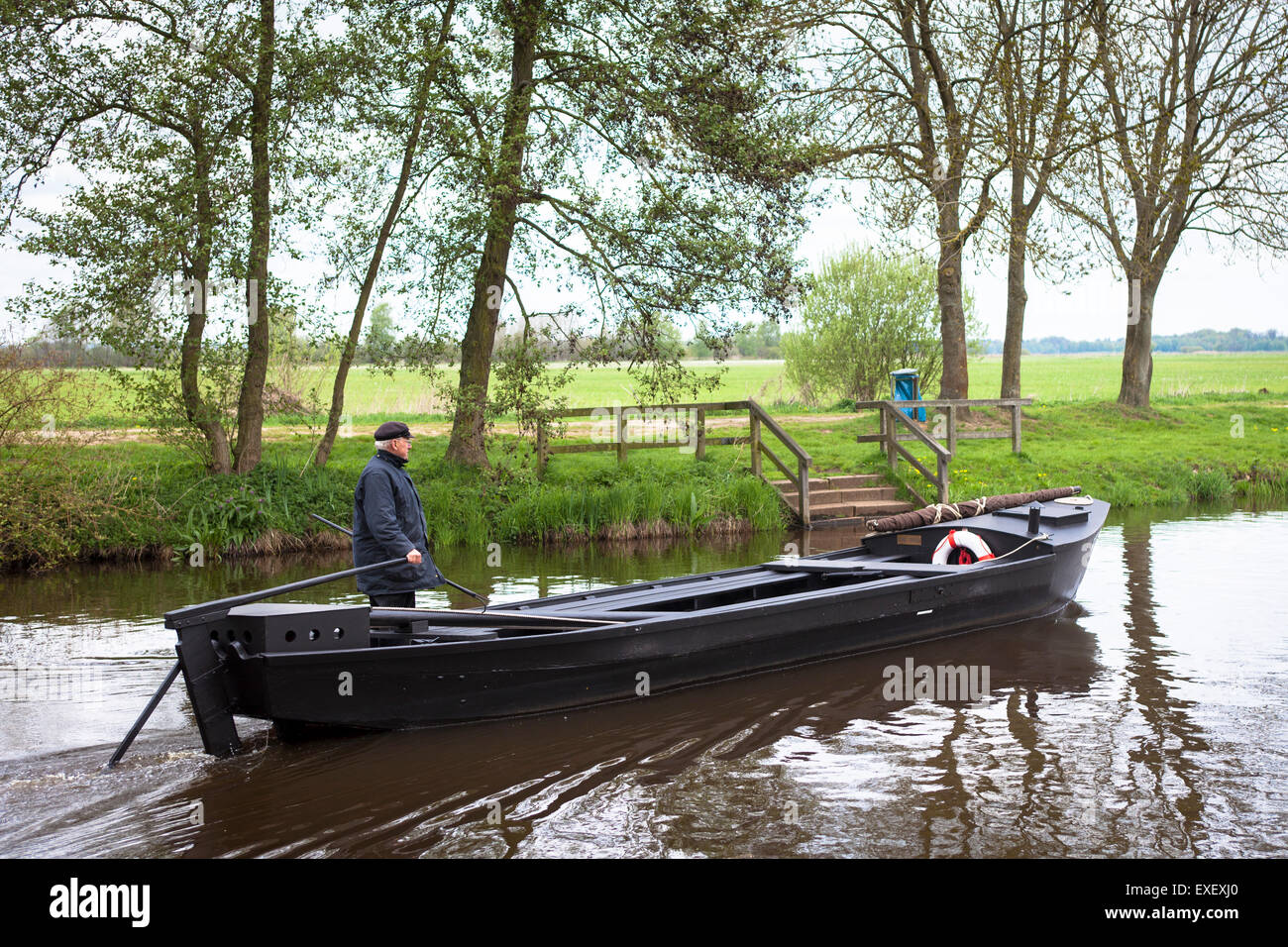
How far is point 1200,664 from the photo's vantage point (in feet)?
27.1

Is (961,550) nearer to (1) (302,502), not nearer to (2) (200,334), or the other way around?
(1) (302,502)

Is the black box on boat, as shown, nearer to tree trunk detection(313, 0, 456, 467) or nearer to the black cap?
the black cap

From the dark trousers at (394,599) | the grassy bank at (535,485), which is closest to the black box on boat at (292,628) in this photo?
the dark trousers at (394,599)

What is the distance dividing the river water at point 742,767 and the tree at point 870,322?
1896 centimetres

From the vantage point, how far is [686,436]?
727 inches

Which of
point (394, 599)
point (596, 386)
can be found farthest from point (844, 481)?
point (596, 386)

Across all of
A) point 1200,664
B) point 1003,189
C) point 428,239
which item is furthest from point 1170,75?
point 1200,664

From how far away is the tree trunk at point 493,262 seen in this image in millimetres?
14633

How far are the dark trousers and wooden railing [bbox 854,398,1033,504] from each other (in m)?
11.1

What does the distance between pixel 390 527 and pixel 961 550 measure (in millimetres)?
5300

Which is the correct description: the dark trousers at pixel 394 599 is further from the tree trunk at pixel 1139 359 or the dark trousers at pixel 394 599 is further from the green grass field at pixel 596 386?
the tree trunk at pixel 1139 359
